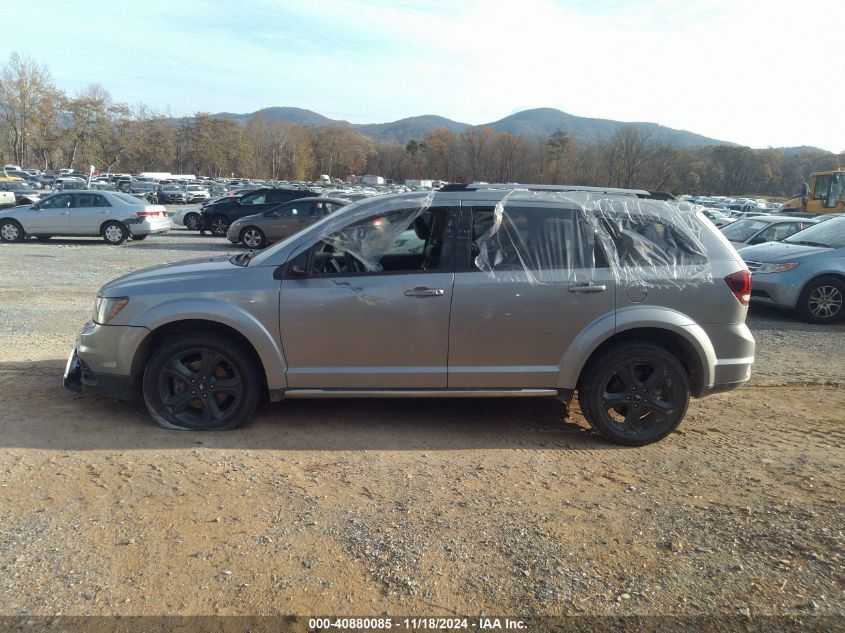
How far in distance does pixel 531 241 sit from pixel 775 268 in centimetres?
684

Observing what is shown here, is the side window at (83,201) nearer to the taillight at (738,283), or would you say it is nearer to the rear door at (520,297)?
the rear door at (520,297)

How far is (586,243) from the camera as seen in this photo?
15.4 feet

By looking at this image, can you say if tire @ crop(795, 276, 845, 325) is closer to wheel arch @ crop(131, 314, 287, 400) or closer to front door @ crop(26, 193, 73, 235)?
wheel arch @ crop(131, 314, 287, 400)

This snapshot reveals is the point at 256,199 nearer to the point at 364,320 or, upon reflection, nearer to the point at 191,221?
the point at 191,221

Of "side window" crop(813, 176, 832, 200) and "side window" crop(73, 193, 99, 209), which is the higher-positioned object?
"side window" crop(813, 176, 832, 200)

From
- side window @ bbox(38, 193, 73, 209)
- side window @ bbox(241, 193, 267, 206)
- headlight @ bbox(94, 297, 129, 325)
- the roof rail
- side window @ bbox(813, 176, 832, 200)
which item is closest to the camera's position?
headlight @ bbox(94, 297, 129, 325)

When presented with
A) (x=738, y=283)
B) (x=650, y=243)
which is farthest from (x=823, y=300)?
(x=650, y=243)

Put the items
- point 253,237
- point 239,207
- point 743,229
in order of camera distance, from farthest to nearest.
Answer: point 239,207 < point 253,237 < point 743,229

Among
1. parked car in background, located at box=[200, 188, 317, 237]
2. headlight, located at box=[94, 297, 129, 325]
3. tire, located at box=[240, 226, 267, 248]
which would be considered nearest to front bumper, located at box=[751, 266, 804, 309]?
headlight, located at box=[94, 297, 129, 325]

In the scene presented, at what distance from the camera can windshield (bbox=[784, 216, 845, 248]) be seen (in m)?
9.86

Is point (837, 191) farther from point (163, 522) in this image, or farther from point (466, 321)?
point (163, 522)

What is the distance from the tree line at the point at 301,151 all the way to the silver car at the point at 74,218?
101 feet

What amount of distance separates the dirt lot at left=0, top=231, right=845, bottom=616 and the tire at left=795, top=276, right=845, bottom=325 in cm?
431

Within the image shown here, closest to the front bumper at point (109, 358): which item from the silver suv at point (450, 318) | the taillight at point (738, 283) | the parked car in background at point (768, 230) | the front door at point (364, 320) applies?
the silver suv at point (450, 318)
